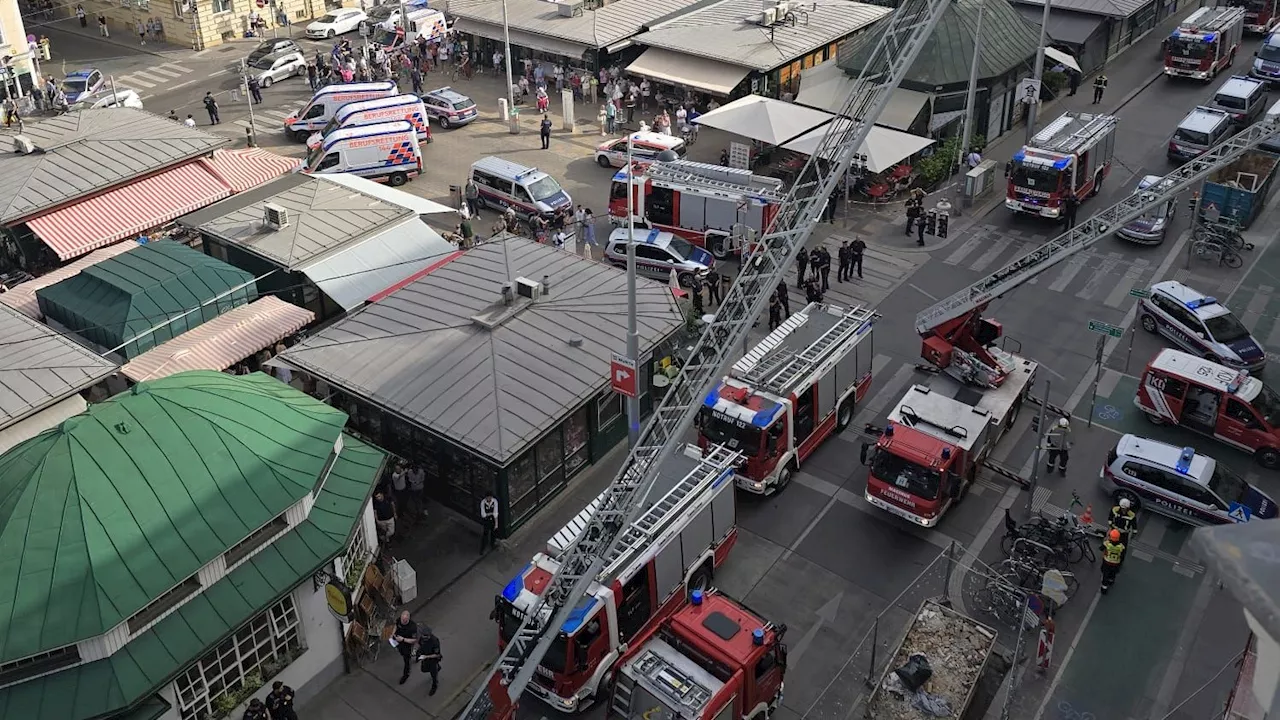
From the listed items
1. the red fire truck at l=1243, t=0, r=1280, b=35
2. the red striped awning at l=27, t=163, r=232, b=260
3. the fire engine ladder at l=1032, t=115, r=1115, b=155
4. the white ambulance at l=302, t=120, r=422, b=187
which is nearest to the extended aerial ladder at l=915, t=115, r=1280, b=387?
the fire engine ladder at l=1032, t=115, r=1115, b=155

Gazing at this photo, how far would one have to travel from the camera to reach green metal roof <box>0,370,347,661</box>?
18672 mm

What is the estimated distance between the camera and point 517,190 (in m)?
42.1

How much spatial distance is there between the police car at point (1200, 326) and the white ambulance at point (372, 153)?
91.5ft

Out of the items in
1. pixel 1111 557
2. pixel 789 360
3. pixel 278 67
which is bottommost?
pixel 1111 557

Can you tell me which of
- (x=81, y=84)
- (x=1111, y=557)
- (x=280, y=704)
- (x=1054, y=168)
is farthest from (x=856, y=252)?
(x=81, y=84)

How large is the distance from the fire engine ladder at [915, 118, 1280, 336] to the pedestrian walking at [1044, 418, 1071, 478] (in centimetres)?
363

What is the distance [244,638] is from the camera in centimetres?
2092

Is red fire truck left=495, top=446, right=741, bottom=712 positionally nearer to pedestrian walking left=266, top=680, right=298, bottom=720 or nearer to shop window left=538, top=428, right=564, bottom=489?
shop window left=538, top=428, right=564, bottom=489

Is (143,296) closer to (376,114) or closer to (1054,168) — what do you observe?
(376,114)

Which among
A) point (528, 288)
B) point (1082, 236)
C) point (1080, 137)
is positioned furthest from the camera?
point (1080, 137)

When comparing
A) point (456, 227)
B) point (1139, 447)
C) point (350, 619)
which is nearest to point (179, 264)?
point (456, 227)

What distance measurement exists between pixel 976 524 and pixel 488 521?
11383 mm

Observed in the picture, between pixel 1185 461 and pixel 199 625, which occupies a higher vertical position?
pixel 199 625

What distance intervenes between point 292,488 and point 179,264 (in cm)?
1372
